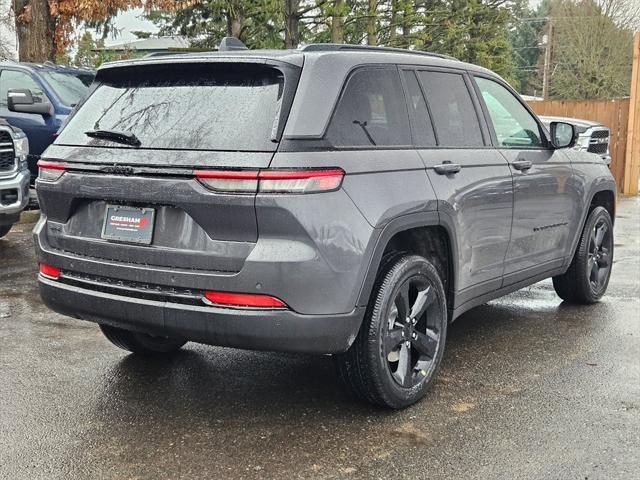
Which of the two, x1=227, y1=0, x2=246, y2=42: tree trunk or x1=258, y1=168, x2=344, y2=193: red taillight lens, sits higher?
x1=227, y1=0, x2=246, y2=42: tree trunk

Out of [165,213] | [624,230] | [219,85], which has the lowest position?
[624,230]

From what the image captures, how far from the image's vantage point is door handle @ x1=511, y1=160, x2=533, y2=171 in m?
5.07

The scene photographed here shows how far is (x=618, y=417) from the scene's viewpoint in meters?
4.02

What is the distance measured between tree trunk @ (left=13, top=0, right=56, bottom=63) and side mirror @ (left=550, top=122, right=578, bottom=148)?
→ 10.8m

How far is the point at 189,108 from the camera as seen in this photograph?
378 centimetres

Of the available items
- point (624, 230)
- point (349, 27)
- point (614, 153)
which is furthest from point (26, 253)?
point (349, 27)

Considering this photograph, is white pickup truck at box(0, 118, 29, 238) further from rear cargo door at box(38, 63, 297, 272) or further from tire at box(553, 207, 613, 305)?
tire at box(553, 207, 613, 305)

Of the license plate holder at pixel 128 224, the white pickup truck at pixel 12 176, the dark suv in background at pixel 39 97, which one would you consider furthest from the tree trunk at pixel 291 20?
the license plate holder at pixel 128 224

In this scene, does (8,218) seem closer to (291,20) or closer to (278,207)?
(278,207)

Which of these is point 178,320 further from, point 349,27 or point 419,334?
point 349,27

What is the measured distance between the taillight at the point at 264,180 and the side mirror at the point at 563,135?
8.88ft

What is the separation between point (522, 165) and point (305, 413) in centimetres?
226

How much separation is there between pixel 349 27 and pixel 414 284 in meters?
18.4

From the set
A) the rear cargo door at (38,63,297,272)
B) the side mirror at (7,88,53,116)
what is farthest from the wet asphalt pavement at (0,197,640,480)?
the side mirror at (7,88,53,116)
